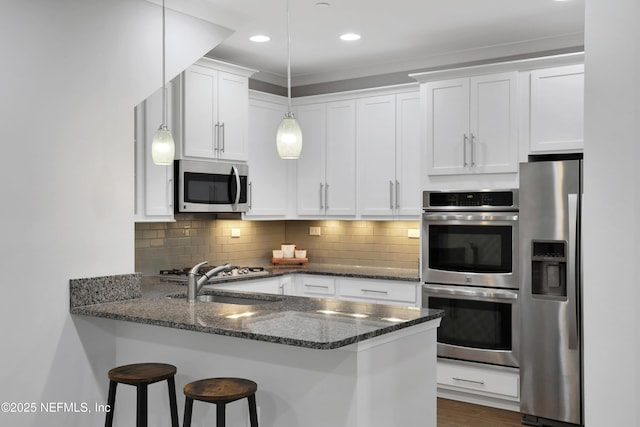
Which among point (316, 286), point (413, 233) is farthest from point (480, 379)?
point (316, 286)

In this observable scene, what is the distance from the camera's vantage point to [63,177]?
10.2 feet

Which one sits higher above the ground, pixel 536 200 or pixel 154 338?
pixel 536 200

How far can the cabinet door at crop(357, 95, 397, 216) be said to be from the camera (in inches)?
205

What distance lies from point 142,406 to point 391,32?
10.3 ft

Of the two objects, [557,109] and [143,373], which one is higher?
[557,109]

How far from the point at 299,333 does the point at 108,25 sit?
6.74 ft

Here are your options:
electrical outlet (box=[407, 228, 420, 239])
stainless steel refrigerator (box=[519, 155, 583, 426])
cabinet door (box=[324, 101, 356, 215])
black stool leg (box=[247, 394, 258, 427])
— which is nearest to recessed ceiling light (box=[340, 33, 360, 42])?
cabinet door (box=[324, 101, 356, 215])

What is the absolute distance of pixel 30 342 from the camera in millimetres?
3006

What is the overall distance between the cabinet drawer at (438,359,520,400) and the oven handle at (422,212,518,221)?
3.53 ft

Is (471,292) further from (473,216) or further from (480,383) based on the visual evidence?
(480,383)

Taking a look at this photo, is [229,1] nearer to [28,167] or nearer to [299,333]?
[28,167]

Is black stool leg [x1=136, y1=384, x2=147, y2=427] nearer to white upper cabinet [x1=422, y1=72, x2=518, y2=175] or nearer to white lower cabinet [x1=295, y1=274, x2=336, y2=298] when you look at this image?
white lower cabinet [x1=295, y1=274, x2=336, y2=298]

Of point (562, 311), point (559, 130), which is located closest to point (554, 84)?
point (559, 130)

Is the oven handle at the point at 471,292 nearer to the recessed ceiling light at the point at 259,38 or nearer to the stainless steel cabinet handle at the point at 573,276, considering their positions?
the stainless steel cabinet handle at the point at 573,276
